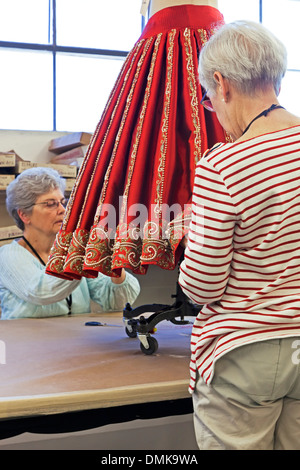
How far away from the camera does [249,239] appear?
0.83 m

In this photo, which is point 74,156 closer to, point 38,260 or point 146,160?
point 38,260

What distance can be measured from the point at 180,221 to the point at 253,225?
10.0 inches

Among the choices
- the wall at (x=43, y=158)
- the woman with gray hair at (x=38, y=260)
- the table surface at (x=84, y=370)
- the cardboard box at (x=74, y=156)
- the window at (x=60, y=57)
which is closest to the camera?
the table surface at (x=84, y=370)

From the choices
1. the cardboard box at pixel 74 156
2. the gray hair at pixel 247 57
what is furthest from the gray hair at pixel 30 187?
the gray hair at pixel 247 57

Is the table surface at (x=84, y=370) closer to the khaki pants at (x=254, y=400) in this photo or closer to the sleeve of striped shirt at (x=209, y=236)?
the khaki pants at (x=254, y=400)

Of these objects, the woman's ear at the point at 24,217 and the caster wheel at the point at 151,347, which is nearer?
the caster wheel at the point at 151,347

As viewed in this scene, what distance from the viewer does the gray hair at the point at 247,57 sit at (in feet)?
2.84

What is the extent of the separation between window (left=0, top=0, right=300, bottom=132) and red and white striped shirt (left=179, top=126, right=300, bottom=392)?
2425mm

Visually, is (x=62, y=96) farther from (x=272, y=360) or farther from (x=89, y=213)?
(x=272, y=360)

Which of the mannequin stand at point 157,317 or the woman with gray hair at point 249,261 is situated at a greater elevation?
the woman with gray hair at point 249,261

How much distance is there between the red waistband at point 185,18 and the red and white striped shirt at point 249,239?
19.8 inches

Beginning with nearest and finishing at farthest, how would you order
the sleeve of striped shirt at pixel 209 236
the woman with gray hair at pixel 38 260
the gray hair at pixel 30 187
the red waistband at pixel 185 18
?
the sleeve of striped shirt at pixel 209 236 → the red waistband at pixel 185 18 → the woman with gray hair at pixel 38 260 → the gray hair at pixel 30 187

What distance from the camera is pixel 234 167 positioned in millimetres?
808

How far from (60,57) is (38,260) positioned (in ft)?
5.08
